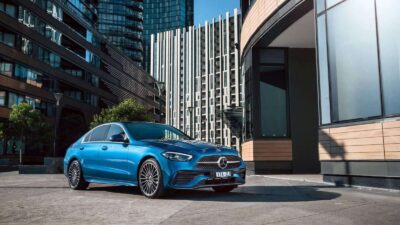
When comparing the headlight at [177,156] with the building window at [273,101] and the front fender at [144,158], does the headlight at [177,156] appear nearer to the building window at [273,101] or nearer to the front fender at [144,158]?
the front fender at [144,158]

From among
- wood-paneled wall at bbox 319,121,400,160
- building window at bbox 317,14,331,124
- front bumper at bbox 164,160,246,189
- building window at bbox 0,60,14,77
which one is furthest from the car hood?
building window at bbox 0,60,14,77

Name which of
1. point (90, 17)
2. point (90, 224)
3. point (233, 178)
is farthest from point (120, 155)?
point (90, 17)

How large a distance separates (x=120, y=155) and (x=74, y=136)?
155 feet

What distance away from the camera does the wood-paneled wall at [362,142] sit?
335 inches

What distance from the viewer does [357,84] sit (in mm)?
9898

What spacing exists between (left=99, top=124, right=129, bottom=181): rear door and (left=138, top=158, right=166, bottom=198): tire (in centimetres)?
46

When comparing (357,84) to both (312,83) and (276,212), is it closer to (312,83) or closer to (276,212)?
(276,212)

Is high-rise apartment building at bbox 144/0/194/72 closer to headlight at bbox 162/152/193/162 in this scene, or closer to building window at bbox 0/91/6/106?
building window at bbox 0/91/6/106

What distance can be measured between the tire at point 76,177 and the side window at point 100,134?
68cm

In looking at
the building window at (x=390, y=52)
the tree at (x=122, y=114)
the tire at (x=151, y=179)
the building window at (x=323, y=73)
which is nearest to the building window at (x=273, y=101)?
the building window at (x=323, y=73)

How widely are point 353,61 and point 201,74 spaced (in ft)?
415

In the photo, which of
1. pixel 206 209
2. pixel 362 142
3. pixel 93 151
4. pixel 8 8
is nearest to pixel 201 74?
pixel 8 8

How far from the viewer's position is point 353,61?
33.0 feet

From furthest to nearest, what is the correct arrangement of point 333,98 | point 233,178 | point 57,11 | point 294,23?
1. point 57,11
2. point 294,23
3. point 333,98
4. point 233,178
